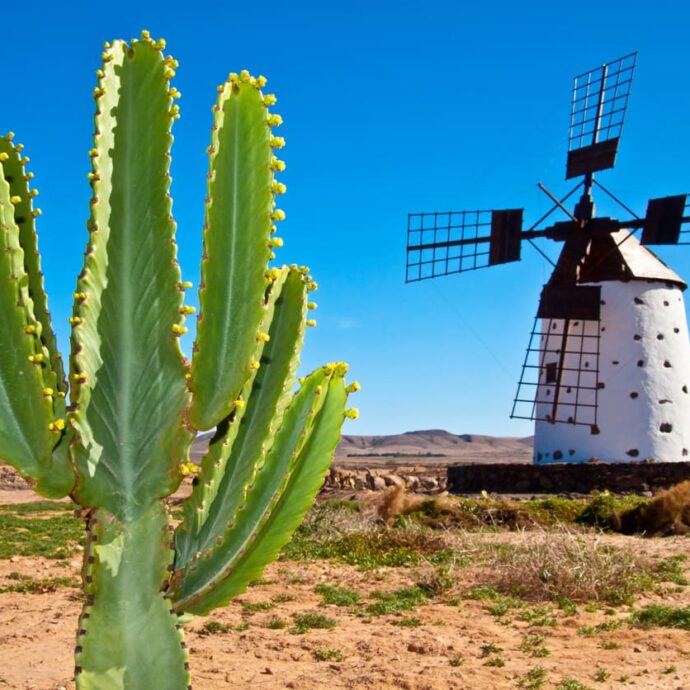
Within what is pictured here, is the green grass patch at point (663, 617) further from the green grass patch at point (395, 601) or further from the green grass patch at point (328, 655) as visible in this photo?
the green grass patch at point (328, 655)

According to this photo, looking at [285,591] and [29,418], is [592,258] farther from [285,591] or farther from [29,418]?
[29,418]

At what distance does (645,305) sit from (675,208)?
2607mm

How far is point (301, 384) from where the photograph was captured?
3.91 metres

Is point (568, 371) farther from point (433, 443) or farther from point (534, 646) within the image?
point (433, 443)

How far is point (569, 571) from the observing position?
862cm

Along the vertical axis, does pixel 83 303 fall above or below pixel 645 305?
below

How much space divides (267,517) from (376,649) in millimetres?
3672

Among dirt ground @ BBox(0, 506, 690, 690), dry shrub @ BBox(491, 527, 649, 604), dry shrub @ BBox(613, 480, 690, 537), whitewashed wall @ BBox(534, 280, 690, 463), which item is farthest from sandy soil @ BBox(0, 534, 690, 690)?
whitewashed wall @ BBox(534, 280, 690, 463)

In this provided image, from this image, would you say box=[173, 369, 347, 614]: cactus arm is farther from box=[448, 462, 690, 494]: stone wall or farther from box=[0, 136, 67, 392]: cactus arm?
box=[448, 462, 690, 494]: stone wall

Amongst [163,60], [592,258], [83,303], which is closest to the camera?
[83,303]

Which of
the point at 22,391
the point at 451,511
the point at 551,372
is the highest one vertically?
the point at 551,372

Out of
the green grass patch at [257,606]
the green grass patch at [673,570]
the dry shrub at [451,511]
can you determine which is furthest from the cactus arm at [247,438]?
the dry shrub at [451,511]

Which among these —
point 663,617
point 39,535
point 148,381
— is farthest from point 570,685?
point 39,535

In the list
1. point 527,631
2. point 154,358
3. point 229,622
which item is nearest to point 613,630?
point 527,631
